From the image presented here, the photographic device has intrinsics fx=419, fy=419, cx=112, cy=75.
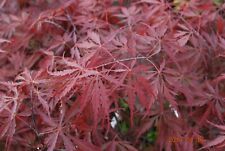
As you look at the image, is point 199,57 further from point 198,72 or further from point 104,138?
point 104,138

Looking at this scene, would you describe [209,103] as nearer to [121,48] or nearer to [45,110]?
[121,48]

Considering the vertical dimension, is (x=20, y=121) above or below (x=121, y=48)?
below

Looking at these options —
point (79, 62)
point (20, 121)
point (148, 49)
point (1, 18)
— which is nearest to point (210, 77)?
point (148, 49)

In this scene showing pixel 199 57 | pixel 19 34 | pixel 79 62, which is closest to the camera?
pixel 79 62

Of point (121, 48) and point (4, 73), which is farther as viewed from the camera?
point (4, 73)

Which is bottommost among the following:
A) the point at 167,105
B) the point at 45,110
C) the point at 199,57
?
the point at 167,105

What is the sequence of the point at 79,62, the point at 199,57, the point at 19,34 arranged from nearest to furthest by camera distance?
the point at 79,62, the point at 199,57, the point at 19,34
